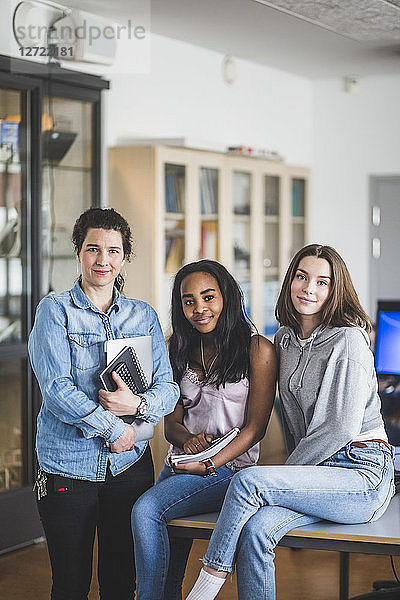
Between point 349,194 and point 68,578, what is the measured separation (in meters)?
4.51

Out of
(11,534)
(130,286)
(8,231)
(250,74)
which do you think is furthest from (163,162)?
(11,534)

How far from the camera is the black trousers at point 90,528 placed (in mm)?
2551

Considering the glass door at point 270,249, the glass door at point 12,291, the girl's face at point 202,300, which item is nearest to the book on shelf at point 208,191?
the glass door at point 270,249

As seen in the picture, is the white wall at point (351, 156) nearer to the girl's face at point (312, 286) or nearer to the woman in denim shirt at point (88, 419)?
the girl's face at point (312, 286)

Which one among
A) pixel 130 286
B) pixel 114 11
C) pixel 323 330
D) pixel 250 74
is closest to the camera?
pixel 323 330

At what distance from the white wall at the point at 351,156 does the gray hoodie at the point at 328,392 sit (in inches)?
153

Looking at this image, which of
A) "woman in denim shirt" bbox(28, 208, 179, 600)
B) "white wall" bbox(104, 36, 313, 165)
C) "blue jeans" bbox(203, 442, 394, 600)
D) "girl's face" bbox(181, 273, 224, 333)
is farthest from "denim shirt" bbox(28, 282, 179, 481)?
"white wall" bbox(104, 36, 313, 165)

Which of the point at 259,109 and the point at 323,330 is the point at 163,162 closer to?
the point at 259,109

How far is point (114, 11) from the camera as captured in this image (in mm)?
4508

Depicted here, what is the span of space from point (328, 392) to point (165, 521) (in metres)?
0.60

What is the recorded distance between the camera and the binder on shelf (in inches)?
107

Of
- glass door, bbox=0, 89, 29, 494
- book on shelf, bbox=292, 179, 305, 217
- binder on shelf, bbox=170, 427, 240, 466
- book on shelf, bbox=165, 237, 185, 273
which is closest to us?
binder on shelf, bbox=170, 427, 240, 466

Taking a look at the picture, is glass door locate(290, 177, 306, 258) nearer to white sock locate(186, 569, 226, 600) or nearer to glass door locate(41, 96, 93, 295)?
glass door locate(41, 96, 93, 295)

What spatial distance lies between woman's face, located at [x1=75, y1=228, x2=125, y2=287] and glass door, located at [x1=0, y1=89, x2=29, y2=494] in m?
1.53
